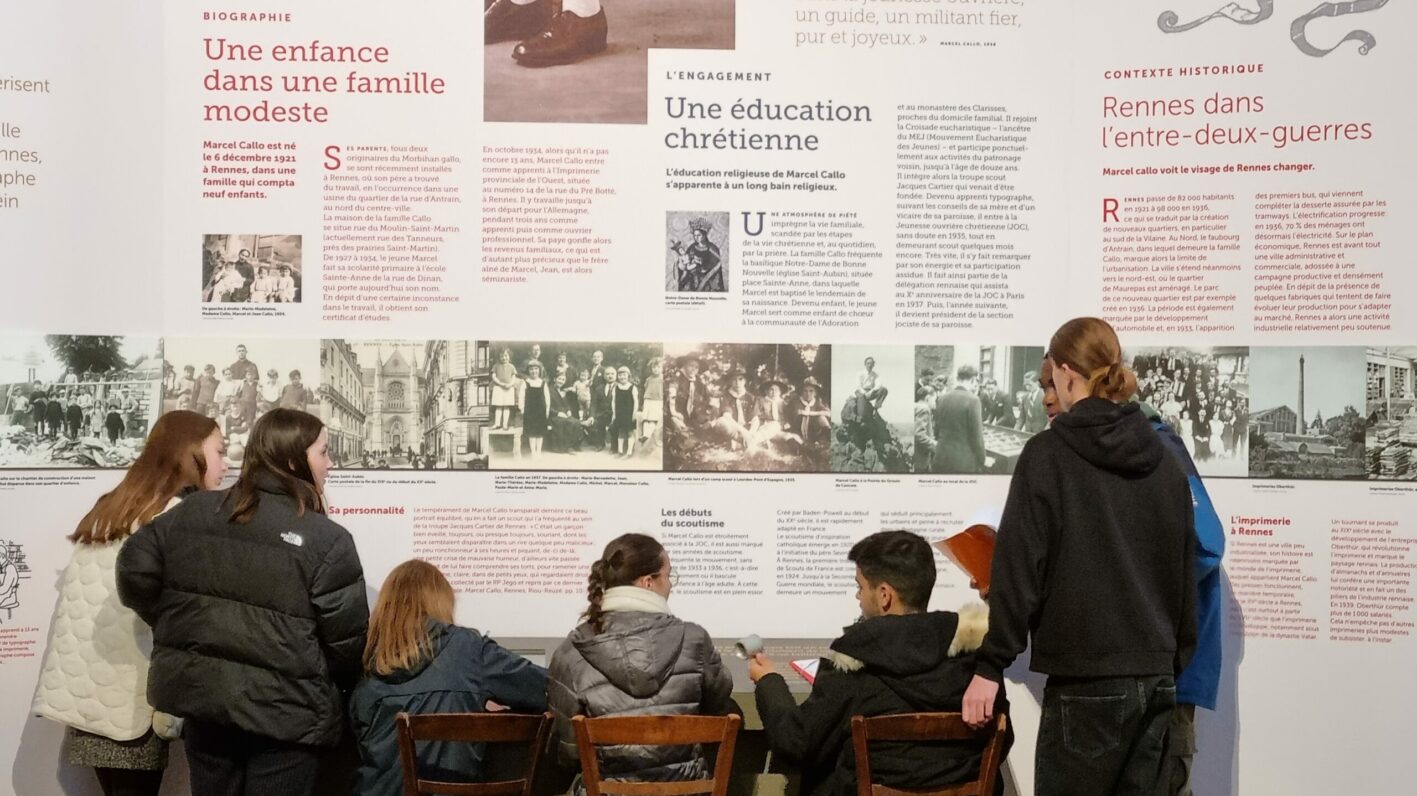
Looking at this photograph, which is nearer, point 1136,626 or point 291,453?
point 1136,626

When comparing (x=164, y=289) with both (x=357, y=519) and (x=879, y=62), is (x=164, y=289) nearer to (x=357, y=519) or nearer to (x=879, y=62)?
(x=357, y=519)

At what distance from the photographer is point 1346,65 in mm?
3678

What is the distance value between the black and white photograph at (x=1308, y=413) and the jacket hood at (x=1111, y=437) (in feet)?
4.37

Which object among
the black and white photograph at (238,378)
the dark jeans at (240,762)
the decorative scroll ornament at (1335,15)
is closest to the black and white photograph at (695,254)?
the black and white photograph at (238,378)

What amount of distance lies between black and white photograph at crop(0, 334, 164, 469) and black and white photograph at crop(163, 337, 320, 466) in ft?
0.24

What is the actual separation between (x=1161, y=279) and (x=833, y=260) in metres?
1.03

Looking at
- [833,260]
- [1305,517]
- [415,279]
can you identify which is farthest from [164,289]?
[1305,517]

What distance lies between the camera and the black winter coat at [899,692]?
2.63m

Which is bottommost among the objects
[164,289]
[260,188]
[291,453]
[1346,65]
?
[291,453]

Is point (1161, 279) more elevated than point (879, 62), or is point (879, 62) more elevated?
point (879, 62)

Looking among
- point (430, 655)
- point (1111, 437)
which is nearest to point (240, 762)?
point (430, 655)

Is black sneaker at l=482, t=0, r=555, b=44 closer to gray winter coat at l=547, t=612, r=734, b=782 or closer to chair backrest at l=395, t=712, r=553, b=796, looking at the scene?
gray winter coat at l=547, t=612, r=734, b=782

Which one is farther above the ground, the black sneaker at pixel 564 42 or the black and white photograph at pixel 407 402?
the black sneaker at pixel 564 42

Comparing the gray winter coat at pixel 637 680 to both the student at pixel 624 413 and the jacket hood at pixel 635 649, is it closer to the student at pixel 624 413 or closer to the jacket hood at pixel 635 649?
the jacket hood at pixel 635 649
